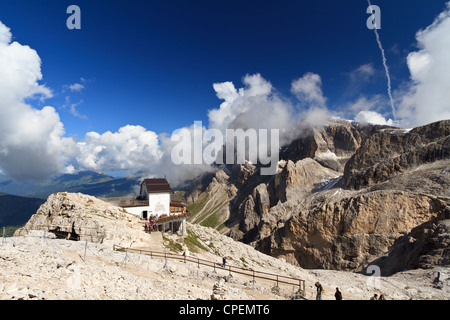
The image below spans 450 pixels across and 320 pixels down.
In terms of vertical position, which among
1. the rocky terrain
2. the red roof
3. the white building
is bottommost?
the rocky terrain

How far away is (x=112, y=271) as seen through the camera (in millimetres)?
18047

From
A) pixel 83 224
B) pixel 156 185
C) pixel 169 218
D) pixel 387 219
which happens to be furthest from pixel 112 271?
pixel 387 219

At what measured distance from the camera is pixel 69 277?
14070 mm

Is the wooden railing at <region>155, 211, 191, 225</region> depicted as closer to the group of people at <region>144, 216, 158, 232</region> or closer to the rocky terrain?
the group of people at <region>144, 216, 158, 232</region>

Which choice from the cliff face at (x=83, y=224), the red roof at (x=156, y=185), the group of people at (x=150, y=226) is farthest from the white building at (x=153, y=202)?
the cliff face at (x=83, y=224)

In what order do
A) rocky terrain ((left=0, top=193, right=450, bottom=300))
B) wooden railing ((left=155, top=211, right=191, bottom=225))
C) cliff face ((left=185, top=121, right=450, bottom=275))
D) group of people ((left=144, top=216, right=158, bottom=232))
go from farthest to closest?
cliff face ((left=185, top=121, right=450, bottom=275))
wooden railing ((left=155, top=211, right=191, bottom=225))
group of people ((left=144, top=216, right=158, bottom=232))
rocky terrain ((left=0, top=193, right=450, bottom=300))

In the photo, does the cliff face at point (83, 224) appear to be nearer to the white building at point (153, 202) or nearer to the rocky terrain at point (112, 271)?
the rocky terrain at point (112, 271)

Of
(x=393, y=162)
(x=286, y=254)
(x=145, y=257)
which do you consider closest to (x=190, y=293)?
(x=145, y=257)

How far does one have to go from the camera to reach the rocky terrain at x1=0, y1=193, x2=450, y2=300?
13633 mm

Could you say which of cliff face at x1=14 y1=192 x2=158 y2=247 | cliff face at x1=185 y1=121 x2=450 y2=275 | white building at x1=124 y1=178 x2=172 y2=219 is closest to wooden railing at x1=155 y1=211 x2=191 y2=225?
white building at x1=124 y1=178 x2=172 y2=219

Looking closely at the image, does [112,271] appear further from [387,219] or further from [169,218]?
[387,219]

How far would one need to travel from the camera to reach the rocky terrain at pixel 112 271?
13633 millimetres

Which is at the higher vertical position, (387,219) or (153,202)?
(153,202)

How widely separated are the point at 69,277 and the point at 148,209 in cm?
2869
